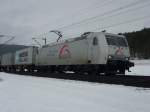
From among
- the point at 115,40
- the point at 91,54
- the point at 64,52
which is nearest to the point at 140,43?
the point at 64,52

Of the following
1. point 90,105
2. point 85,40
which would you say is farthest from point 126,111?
point 85,40

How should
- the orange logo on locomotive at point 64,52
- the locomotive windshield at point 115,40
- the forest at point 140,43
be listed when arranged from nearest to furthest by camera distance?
1. the locomotive windshield at point 115,40
2. the orange logo on locomotive at point 64,52
3. the forest at point 140,43

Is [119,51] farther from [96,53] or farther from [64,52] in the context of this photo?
[64,52]

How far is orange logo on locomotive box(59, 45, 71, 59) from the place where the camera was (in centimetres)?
2114

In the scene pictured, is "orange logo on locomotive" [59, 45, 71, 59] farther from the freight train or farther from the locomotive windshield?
the locomotive windshield

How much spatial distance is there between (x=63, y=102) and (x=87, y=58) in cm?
968

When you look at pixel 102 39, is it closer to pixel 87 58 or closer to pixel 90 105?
pixel 87 58

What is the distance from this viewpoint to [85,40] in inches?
729

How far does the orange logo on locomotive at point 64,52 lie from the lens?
21136 mm

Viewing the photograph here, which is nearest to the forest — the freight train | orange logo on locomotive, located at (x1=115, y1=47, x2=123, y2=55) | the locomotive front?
the freight train

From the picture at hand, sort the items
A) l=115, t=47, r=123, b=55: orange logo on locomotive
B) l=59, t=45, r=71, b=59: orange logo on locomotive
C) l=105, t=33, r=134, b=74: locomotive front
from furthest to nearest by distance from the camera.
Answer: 1. l=59, t=45, r=71, b=59: orange logo on locomotive
2. l=115, t=47, r=123, b=55: orange logo on locomotive
3. l=105, t=33, r=134, b=74: locomotive front

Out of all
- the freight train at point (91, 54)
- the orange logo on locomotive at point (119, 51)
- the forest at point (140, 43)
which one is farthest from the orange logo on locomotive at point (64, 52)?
the forest at point (140, 43)

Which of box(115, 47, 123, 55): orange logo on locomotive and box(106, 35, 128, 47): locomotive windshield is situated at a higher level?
box(106, 35, 128, 47): locomotive windshield

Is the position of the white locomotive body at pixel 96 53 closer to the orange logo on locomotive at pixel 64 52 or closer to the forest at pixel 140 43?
the orange logo on locomotive at pixel 64 52
